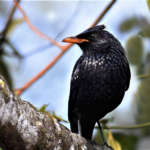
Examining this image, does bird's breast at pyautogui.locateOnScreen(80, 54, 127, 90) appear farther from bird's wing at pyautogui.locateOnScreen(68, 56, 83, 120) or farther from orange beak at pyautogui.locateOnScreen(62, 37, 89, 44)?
orange beak at pyautogui.locateOnScreen(62, 37, 89, 44)

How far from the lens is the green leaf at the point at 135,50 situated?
14.0ft

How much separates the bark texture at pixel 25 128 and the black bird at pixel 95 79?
1.28 m

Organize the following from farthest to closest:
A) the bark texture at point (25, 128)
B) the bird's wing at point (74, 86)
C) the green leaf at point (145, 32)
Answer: the bird's wing at point (74, 86), the green leaf at point (145, 32), the bark texture at point (25, 128)

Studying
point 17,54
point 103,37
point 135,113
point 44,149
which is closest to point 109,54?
point 103,37

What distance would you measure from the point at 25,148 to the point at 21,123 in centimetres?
16

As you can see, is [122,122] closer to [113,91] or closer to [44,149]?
[113,91]

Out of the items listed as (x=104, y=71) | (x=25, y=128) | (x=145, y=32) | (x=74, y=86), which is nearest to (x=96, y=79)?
(x=104, y=71)

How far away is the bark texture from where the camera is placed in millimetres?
2318

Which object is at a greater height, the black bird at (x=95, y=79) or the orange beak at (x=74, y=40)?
the orange beak at (x=74, y=40)

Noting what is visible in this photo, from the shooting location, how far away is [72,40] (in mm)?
4129

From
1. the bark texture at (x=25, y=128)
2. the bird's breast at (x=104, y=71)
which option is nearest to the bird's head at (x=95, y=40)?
the bird's breast at (x=104, y=71)

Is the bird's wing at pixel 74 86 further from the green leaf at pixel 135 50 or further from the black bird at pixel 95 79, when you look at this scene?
the green leaf at pixel 135 50

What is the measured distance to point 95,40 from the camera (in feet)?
14.4

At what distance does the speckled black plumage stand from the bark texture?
1.28 meters
